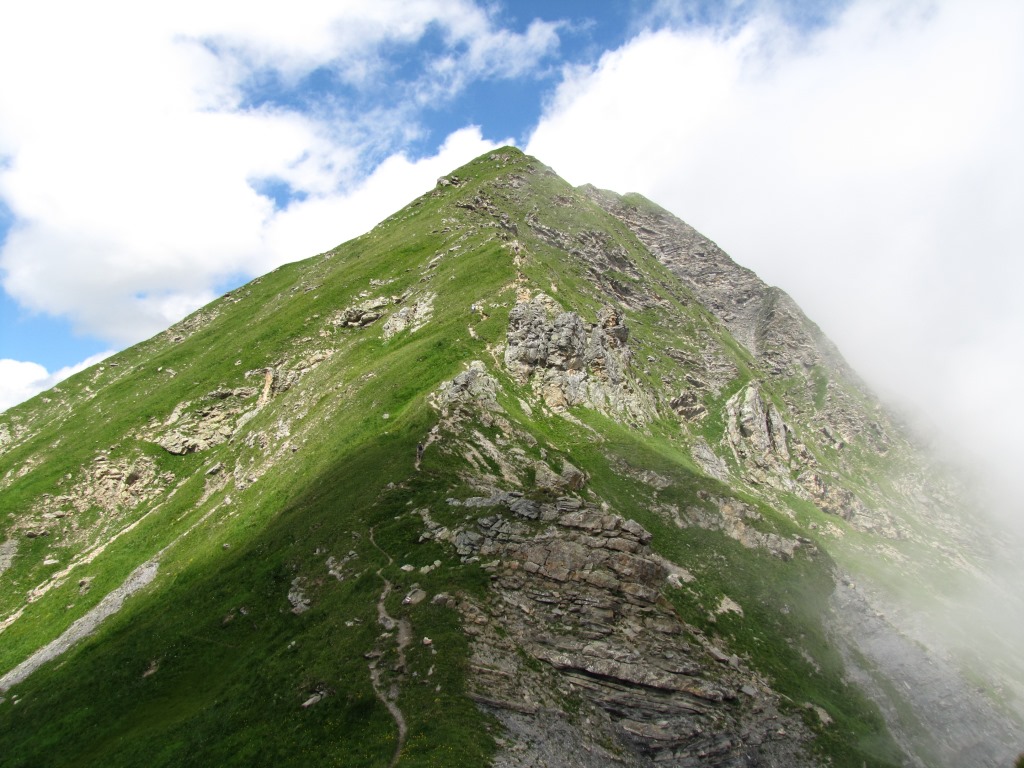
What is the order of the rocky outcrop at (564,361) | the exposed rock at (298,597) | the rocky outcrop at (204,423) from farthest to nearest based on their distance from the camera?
the rocky outcrop at (204,423), the rocky outcrop at (564,361), the exposed rock at (298,597)

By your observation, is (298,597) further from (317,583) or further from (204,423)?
(204,423)

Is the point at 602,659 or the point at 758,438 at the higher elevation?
the point at 602,659

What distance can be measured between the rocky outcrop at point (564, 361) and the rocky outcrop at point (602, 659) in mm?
30718

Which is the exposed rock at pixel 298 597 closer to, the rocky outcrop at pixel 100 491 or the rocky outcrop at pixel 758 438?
the rocky outcrop at pixel 100 491

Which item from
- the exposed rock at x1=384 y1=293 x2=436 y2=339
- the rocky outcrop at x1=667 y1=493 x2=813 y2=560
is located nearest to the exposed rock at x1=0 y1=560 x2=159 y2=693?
the exposed rock at x1=384 y1=293 x2=436 y2=339

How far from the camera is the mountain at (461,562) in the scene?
93.7ft

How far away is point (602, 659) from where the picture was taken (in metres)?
30.3

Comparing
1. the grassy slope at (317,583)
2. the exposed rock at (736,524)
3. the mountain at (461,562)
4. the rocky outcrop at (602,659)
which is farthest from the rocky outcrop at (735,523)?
the rocky outcrop at (602,659)

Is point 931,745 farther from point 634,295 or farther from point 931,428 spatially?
point 931,428

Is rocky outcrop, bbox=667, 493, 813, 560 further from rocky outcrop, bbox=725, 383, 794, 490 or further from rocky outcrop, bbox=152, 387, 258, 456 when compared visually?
rocky outcrop, bbox=152, 387, 258, 456

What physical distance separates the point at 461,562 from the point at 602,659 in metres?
11.3

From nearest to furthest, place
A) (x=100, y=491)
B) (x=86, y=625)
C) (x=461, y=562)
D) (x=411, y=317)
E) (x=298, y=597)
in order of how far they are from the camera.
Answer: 1. (x=461, y=562)
2. (x=298, y=597)
3. (x=86, y=625)
4. (x=100, y=491)
5. (x=411, y=317)

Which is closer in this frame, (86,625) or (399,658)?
(399,658)

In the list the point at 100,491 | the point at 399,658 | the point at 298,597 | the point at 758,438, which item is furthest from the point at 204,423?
the point at 758,438
